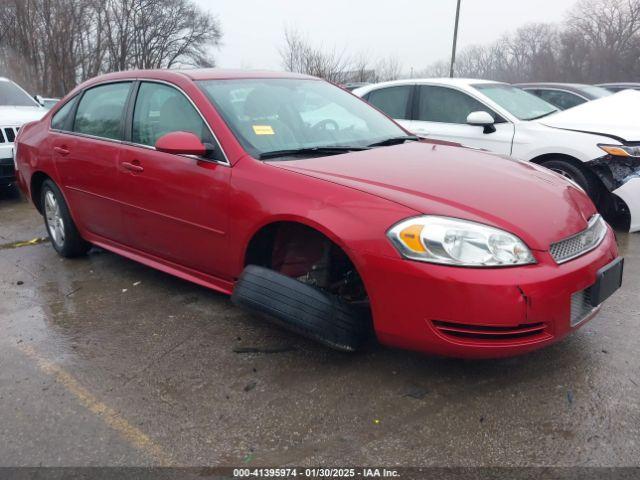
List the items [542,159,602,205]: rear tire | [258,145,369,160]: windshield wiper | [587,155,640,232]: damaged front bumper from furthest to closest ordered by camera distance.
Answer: [542,159,602,205]: rear tire → [587,155,640,232]: damaged front bumper → [258,145,369,160]: windshield wiper

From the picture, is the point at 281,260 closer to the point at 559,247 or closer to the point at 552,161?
the point at 559,247

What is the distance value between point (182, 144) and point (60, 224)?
7.29 ft

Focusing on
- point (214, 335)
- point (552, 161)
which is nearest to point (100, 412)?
point (214, 335)

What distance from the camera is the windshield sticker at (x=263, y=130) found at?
3.28 meters

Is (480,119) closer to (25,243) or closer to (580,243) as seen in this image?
(580,243)

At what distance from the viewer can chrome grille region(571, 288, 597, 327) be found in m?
2.51

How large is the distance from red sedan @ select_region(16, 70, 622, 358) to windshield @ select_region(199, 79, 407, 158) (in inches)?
0.5

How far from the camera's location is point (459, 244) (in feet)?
7.84

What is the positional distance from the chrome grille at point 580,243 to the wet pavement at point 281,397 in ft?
1.99

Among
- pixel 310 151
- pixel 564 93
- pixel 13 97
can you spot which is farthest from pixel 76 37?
pixel 310 151

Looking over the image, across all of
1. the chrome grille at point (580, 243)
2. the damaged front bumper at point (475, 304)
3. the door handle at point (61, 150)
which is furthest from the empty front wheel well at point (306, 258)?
the door handle at point (61, 150)

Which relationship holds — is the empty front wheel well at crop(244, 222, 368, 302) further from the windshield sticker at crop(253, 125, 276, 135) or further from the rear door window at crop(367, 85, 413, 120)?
the rear door window at crop(367, 85, 413, 120)

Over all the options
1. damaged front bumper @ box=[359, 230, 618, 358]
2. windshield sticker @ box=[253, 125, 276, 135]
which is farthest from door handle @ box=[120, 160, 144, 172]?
damaged front bumper @ box=[359, 230, 618, 358]

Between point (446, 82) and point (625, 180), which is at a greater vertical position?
point (446, 82)
